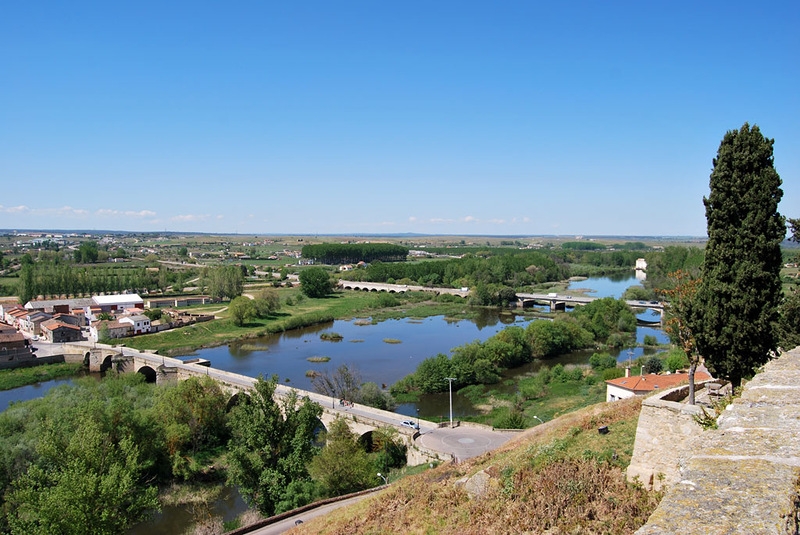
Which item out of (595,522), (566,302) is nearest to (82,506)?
(595,522)

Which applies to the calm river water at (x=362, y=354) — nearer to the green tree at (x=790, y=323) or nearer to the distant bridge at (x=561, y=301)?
the distant bridge at (x=561, y=301)

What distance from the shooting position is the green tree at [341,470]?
19188 millimetres

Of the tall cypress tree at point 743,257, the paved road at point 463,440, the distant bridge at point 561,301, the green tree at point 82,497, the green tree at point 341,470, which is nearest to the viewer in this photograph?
the tall cypress tree at point 743,257

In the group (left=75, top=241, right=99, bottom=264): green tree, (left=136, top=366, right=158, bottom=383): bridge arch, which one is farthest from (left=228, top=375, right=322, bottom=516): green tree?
(left=75, top=241, right=99, bottom=264): green tree

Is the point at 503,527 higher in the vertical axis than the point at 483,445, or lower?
higher

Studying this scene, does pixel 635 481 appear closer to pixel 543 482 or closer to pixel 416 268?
pixel 543 482

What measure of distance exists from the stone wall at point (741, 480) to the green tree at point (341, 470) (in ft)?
53.6

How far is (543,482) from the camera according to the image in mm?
8844

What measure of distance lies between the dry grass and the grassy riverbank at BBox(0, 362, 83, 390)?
1447 inches

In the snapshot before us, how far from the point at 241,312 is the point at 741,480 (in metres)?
61.6

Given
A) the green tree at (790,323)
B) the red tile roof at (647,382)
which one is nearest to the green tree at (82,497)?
the green tree at (790,323)

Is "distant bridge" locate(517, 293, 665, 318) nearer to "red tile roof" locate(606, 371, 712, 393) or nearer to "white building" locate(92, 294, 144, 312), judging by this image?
"red tile roof" locate(606, 371, 712, 393)

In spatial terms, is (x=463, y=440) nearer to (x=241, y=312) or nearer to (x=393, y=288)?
(x=241, y=312)

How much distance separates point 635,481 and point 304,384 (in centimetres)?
3121
